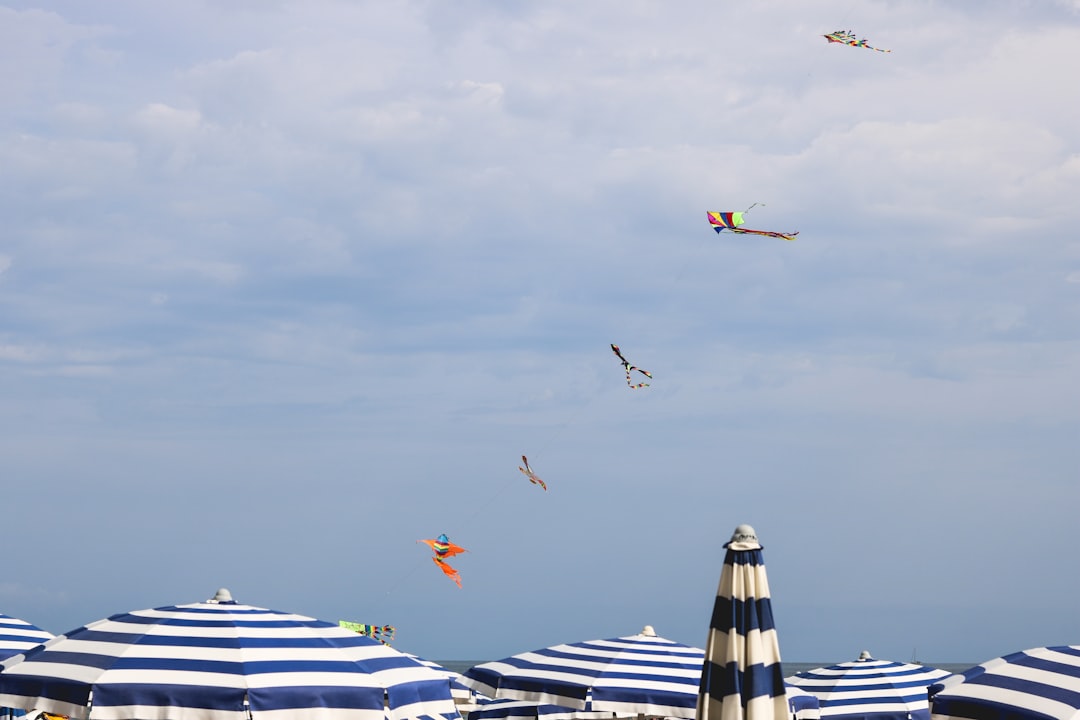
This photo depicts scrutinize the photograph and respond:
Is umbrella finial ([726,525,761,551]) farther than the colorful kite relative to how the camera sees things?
No

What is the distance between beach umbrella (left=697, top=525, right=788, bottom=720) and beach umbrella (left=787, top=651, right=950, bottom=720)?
6350mm

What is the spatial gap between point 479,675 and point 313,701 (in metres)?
4.58

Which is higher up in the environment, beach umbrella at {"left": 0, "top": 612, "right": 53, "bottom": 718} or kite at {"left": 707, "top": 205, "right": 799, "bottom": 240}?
kite at {"left": 707, "top": 205, "right": 799, "bottom": 240}

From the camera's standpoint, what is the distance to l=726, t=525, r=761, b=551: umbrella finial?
7537mm

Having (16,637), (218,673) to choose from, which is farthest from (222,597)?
Result: (16,637)

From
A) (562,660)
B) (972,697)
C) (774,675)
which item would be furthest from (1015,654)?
(562,660)

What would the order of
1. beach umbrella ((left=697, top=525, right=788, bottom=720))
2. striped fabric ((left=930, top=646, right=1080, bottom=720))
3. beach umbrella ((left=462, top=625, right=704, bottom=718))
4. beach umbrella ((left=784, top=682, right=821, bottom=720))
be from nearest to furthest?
1. beach umbrella ((left=697, top=525, right=788, bottom=720))
2. striped fabric ((left=930, top=646, right=1080, bottom=720))
3. beach umbrella ((left=462, top=625, right=704, bottom=718))
4. beach umbrella ((left=784, top=682, right=821, bottom=720))

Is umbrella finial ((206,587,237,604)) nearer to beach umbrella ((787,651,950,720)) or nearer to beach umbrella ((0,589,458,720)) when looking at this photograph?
beach umbrella ((0,589,458,720))

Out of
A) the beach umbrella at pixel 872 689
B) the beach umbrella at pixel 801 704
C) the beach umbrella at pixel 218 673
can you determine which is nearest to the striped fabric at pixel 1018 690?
the beach umbrella at pixel 801 704

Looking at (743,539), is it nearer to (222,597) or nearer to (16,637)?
(222,597)

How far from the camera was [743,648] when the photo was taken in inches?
298

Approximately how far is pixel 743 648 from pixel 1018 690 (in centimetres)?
241

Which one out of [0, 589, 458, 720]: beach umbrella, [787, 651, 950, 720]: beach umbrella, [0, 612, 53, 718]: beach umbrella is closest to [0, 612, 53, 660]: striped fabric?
[0, 612, 53, 718]: beach umbrella

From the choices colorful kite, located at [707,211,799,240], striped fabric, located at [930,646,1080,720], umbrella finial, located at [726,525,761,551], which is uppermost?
colorful kite, located at [707,211,799,240]
